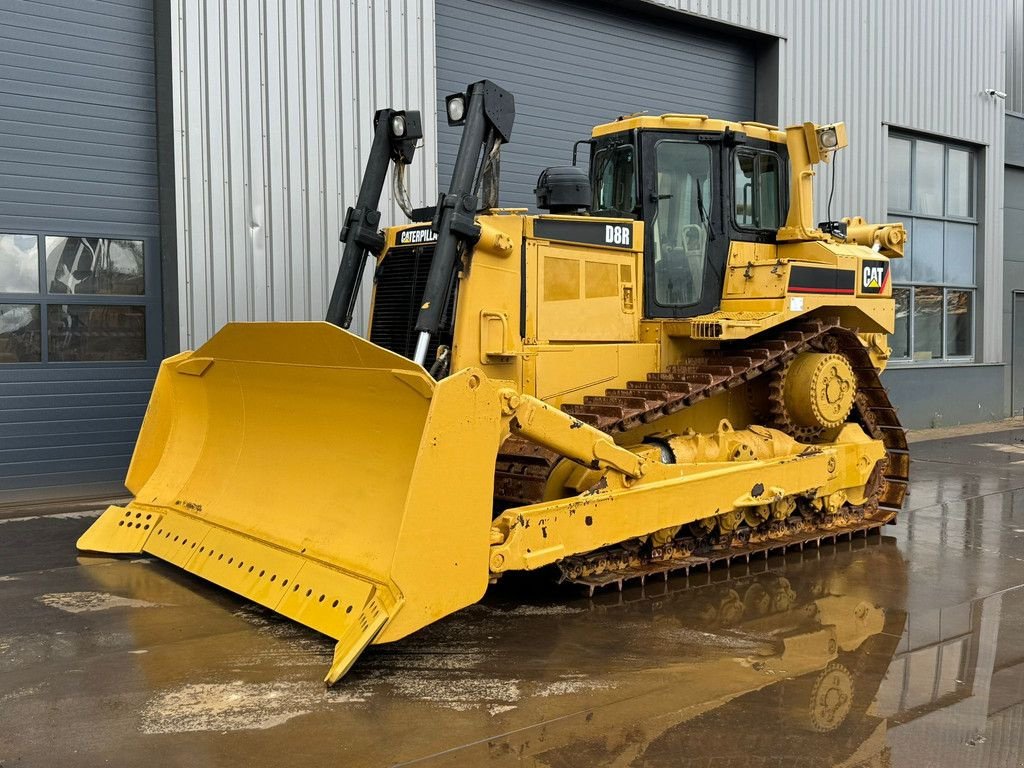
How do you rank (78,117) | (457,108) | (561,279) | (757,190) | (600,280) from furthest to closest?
(78,117) < (757,190) < (600,280) < (561,279) < (457,108)

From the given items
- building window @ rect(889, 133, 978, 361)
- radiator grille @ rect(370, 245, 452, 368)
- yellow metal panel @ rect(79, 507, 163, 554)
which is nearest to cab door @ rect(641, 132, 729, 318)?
radiator grille @ rect(370, 245, 452, 368)

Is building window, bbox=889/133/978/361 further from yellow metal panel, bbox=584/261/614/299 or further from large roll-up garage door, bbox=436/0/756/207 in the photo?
yellow metal panel, bbox=584/261/614/299

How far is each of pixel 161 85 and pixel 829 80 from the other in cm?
1022

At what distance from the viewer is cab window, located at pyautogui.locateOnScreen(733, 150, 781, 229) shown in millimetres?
7938

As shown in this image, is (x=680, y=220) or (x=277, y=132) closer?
(x=680, y=220)

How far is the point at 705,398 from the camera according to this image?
23.8 ft

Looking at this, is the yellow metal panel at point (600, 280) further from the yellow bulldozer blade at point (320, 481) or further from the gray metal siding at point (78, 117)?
the gray metal siding at point (78, 117)

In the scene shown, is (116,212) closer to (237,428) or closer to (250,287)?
(250,287)

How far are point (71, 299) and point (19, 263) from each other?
0.57 meters

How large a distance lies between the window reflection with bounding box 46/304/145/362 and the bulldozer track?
5293mm

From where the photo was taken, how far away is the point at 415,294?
7191 millimetres

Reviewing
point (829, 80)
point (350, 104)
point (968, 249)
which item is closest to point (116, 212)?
point (350, 104)

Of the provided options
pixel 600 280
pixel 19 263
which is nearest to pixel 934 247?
pixel 600 280

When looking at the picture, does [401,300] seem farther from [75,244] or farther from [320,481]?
[75,244]
